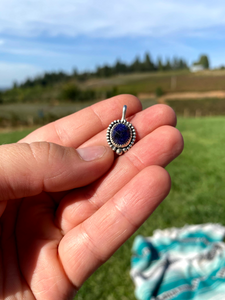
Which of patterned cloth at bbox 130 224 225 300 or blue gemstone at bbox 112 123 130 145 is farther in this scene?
patterned cloth at bbox 130 224 225 300

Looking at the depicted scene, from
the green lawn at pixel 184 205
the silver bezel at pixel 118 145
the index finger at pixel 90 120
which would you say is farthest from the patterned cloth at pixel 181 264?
the index finger at pixel 90 120

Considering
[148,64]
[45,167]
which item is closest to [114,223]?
[45,167]

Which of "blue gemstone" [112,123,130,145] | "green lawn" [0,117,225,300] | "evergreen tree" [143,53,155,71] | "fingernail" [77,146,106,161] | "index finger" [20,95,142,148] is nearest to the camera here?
"fingernail" [77,146,106,161]

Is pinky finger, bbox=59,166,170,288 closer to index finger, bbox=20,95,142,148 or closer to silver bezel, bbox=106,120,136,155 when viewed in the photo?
silver bezel, bbox=106,120,136,155

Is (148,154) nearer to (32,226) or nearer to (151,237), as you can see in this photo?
(32,226)

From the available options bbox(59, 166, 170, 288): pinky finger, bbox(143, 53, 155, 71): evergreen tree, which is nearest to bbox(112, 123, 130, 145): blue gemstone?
bbox(59, 166, 170, 288): pinky finger

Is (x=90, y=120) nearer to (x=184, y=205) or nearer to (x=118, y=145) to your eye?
(x=118, y=145)
